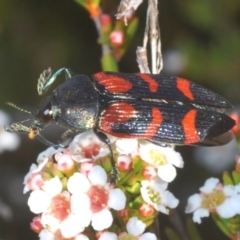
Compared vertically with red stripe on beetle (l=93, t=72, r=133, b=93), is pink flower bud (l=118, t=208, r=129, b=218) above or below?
below

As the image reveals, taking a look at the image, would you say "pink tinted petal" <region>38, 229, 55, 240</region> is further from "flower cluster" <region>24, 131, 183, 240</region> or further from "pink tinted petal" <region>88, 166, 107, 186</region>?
"pink tinted petal" <region>88, 166, 107, 186</region>

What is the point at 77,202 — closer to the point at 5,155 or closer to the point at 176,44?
the point at 5,155

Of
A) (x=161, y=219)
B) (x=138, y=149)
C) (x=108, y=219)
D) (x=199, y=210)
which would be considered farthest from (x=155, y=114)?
(x=161, y=219)

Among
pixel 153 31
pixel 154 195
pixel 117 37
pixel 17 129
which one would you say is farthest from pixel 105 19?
pixel 154 195

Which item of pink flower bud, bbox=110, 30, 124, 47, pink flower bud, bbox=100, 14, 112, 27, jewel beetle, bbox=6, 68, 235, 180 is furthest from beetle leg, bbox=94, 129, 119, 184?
pink flower bud, bbox=100, 14, 112, 27

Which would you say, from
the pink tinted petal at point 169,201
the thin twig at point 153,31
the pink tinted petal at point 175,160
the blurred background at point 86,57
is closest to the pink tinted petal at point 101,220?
the pink tinted petal at point 169,201
